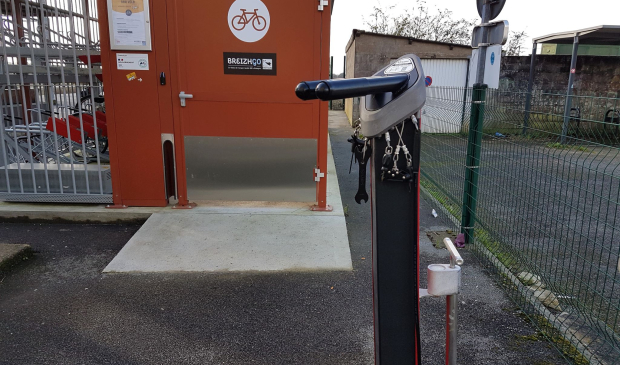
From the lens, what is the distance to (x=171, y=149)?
4816mm

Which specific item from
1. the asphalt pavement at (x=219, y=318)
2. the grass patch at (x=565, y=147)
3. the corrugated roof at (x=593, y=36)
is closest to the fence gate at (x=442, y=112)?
the grass patch at (x=565, y=147)

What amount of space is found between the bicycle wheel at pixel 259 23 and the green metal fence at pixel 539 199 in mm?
2158

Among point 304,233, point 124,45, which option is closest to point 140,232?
point 304,233

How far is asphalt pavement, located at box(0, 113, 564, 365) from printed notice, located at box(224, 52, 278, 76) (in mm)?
2126

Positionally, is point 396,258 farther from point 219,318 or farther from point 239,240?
point 239,240

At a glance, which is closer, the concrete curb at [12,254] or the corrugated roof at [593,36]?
the concrete curb at [12,254]

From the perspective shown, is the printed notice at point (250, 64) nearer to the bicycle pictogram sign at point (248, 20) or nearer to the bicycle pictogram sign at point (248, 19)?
the bicycle pictogram sign at point (248, 19)

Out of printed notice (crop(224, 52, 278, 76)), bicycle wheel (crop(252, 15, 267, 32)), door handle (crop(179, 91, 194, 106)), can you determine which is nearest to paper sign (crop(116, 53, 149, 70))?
door handle (crop(179, 91, 194, 106))

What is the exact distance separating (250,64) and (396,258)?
3479 millimetres

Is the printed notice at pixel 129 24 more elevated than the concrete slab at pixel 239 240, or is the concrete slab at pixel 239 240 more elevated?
the printed notice at pixel 129 24

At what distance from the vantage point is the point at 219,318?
297cm

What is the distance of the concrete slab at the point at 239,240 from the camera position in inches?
147

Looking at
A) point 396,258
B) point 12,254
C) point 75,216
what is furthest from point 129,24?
point 396,258

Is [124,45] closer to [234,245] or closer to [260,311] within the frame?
[234,245]
